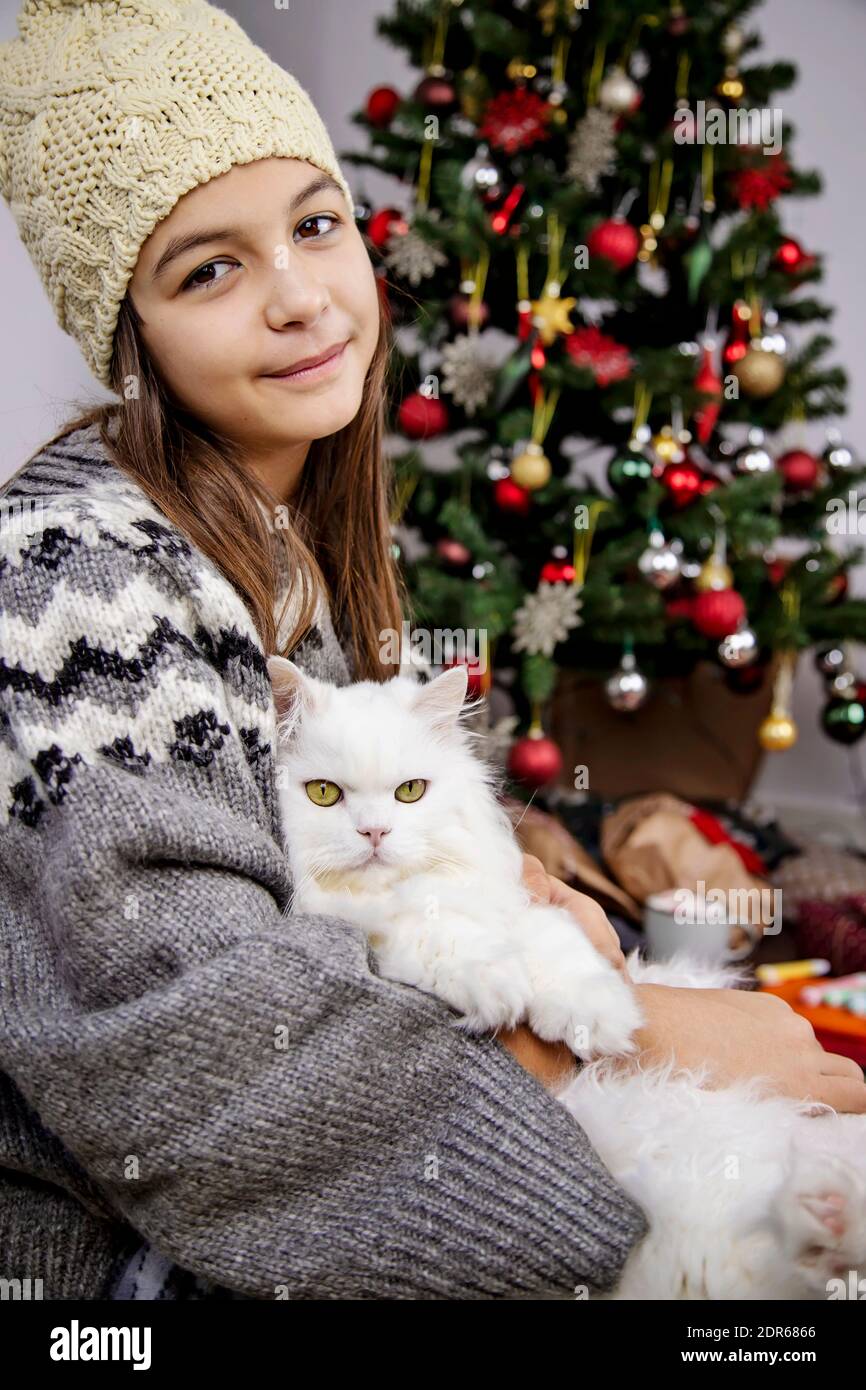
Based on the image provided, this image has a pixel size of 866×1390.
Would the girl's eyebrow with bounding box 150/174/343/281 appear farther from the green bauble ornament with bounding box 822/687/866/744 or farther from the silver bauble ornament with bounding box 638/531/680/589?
the green bauble ornament with bounding box 822/687/866/744

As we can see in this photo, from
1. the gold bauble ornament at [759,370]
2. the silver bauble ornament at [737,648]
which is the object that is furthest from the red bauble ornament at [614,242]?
the silver bauble ornament at [737,648]

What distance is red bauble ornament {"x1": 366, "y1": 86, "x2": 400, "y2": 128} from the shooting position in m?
2.66

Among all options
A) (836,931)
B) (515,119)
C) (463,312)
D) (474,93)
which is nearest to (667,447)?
(463,312)

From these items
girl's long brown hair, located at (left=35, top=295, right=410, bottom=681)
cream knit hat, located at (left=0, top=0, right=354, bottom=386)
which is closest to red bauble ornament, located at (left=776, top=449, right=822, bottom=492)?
girl's long brown hair, located at (left=35, top=295, right=410, bottom=681)

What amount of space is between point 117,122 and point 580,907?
0.97m

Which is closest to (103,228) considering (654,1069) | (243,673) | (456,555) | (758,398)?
(243,673)

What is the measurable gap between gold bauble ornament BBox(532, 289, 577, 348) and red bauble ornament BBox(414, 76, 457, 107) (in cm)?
53

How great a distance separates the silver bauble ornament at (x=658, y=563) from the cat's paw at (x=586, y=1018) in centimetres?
172

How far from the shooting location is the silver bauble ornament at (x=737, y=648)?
2.66 m

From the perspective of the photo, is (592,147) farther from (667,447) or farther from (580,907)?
(580,907)

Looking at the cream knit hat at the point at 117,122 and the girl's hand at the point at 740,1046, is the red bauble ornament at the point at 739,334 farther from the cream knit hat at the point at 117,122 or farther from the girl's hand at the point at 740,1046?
the girl's hand at the point at 740,1046
